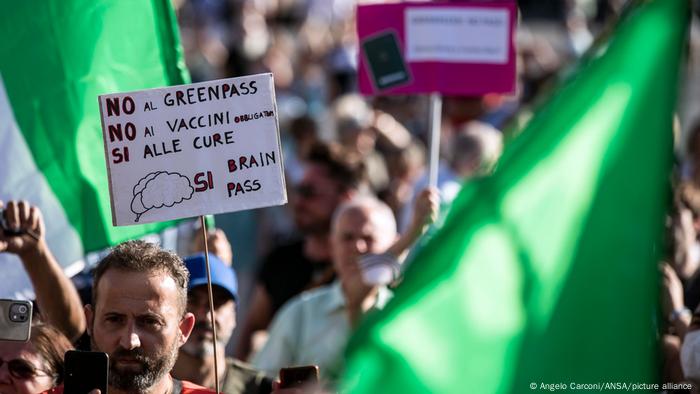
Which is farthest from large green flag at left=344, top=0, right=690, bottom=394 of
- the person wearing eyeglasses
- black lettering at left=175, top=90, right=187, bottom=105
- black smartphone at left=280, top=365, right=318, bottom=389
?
the person wearing eyeglasses

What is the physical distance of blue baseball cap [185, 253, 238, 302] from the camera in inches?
228

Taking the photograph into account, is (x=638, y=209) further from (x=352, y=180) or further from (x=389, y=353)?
(x=352, y=180)

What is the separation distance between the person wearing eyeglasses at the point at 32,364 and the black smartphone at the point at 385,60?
2766 millimetres

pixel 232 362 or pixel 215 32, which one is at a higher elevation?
pixel 215 32

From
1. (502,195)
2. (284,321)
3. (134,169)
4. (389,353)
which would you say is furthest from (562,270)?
(284,321)

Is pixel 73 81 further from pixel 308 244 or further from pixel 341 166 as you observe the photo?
pixel 341 166

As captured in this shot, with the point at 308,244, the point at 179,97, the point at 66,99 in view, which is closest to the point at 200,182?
the point at 179,97

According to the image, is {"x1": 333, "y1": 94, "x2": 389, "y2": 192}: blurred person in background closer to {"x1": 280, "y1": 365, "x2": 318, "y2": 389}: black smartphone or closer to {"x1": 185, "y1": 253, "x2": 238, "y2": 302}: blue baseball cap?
{"x1": 185, "y1": 253, "x2": 238, "y2": 302}: blue baseball cap

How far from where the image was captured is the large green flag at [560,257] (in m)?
3.39

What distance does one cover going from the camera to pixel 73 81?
613 centimetres

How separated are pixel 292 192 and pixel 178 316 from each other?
15.9ft

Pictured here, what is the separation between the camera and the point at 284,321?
6957mm

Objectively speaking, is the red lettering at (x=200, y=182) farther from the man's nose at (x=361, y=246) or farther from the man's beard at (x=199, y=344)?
the man's nose at (x=361, y=246)

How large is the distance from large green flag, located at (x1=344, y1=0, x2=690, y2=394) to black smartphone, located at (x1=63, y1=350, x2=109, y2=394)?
1164mm
